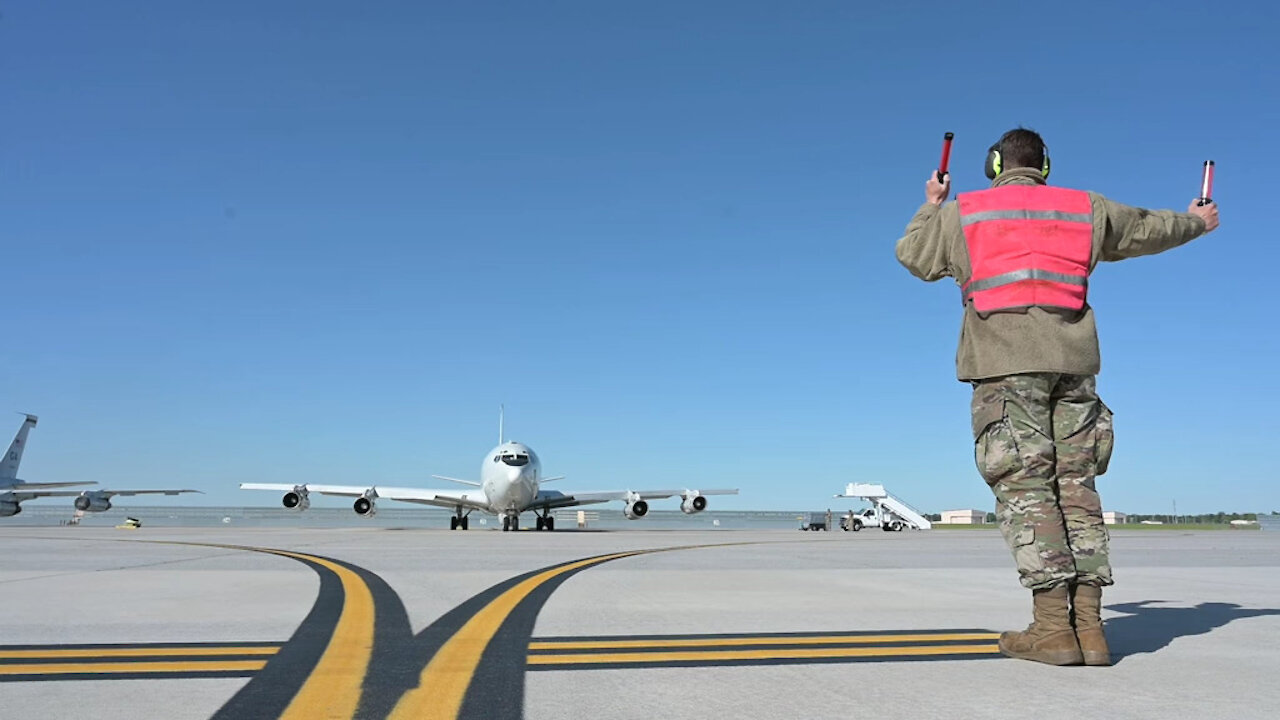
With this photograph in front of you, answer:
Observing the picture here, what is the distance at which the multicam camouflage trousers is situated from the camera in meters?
4.30

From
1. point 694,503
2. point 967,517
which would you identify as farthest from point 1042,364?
point 967,517

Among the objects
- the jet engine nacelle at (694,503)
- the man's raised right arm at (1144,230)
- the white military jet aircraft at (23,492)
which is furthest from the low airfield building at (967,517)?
the man's raised right arm at (1144,230)

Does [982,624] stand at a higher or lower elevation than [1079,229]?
lower

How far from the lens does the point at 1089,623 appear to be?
405 centimetres

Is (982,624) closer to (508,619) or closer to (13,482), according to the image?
(508,619)

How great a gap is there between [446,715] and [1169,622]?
15.6 ft

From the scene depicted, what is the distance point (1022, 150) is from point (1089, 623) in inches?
106

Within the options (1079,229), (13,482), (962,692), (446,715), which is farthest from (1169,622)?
(13,482)

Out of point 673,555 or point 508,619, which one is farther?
point 673,555

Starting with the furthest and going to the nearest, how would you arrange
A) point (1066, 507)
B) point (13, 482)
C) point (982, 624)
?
point (13, 482) < point (982, 624) < point (1066, 507)

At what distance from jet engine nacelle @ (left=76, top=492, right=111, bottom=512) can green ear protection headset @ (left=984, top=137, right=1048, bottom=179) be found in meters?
55.2

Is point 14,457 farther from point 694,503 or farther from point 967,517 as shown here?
point 967,517

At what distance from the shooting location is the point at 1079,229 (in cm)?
468

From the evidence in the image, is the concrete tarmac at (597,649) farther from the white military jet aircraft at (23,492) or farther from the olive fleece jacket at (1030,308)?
the white military jet aircraft at (23,492)
